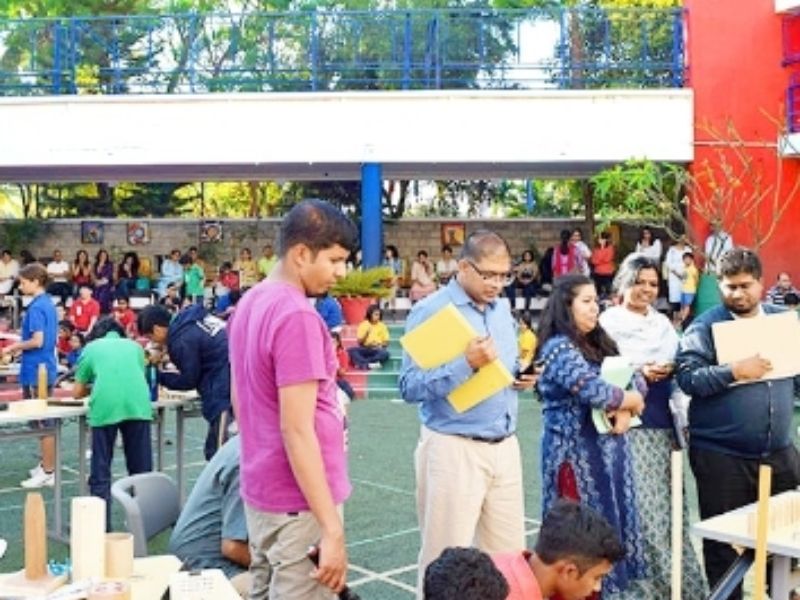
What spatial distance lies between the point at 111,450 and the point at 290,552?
3.71 meters

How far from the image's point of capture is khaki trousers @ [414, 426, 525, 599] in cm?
412

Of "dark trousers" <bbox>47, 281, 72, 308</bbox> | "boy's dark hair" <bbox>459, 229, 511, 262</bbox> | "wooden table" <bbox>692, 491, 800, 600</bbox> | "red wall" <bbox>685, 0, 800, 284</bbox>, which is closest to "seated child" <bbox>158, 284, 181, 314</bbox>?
"dark trousers" <bbox>47, 281, 72, 308</bbox>

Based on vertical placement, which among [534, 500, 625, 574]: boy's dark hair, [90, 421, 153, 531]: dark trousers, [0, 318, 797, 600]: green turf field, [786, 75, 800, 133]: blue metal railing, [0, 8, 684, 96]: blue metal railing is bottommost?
[0, 318, 797, 600]: green turf field

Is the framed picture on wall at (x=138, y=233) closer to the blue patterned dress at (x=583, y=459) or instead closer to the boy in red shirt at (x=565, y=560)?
the blue patterned dress at (x=583, y=459)

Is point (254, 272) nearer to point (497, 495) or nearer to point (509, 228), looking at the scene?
point (509, 228)

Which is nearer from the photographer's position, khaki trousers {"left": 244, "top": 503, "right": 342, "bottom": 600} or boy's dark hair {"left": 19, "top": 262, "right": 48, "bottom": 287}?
khaki trousers {"left": 244, "top": 503, "right": 342, "bottom": 600}

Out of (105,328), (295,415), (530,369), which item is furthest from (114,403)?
(295,415)

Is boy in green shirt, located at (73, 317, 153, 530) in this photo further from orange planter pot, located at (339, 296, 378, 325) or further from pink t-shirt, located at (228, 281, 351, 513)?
orange planter pot, located at (339, 296, 378, 325)

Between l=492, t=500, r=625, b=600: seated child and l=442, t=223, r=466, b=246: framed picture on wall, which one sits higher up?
l=442, t=223, r=466, b=246: framed picture on wall

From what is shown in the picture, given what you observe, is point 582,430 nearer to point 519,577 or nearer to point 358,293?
point 519,577

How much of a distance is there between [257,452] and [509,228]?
17.8 metres

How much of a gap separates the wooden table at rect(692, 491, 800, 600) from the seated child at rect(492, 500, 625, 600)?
0.55 m

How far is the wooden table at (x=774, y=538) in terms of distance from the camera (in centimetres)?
355

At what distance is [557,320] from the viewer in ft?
14.9
